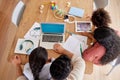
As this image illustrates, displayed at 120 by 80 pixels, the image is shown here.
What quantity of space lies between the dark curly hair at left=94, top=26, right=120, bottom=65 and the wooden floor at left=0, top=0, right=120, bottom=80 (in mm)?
766

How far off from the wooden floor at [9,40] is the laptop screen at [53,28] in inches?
29.7

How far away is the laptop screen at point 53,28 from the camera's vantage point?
5.12ft

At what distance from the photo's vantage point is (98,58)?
144 cm

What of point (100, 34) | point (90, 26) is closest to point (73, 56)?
point (100, 34)

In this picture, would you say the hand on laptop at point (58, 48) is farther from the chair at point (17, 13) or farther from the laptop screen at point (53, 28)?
the chair at point (17, 13)

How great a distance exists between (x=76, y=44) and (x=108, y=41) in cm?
30

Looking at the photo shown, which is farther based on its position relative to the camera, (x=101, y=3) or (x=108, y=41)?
(x=101, y=3)

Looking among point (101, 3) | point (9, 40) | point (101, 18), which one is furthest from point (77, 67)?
point (9, 40)

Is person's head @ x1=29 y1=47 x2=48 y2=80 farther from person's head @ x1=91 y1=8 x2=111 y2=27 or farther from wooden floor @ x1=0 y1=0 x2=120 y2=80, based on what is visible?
wooden floor @ x1=0 y1=0 x2=120 y2=80

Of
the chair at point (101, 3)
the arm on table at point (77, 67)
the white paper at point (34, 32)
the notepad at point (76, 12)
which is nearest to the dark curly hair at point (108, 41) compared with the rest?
the arm on table at point (77, 67)

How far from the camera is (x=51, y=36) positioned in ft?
5.47

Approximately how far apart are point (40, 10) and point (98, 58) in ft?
2.39

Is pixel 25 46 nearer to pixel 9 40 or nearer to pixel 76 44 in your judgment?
pixel 76 44

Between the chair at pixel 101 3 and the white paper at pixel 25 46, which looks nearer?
the white paper at pixel 25 46
